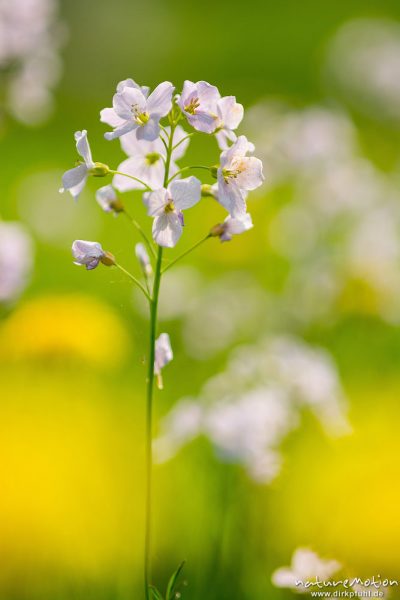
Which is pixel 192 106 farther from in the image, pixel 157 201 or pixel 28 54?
pixel 28 54

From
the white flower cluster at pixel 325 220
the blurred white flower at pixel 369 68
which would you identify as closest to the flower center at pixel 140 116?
the white flower cluster at pixel 325 220

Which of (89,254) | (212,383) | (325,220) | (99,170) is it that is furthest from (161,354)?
(325,220)

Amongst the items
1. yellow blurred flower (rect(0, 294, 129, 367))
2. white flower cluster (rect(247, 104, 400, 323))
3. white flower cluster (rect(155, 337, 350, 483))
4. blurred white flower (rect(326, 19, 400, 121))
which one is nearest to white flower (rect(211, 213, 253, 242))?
white flower cluster (rect(155, 337, 350, 483))

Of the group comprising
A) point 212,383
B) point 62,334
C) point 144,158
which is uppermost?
point 144,158

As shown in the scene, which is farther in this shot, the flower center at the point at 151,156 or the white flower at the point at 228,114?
the flower center at the point at 151,156

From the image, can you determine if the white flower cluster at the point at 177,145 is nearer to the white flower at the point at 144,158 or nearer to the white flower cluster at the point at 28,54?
the white flower at the point at 144,158

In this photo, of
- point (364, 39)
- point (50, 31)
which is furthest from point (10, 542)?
point (364, 39)
